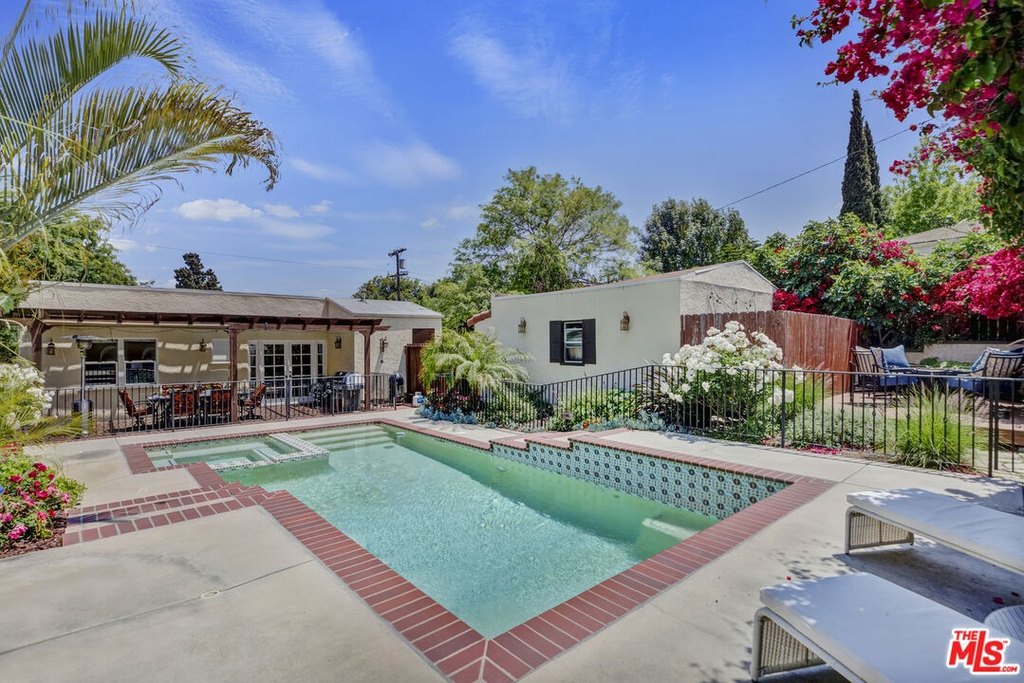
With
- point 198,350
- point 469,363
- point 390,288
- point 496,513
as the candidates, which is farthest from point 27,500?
point 390,288

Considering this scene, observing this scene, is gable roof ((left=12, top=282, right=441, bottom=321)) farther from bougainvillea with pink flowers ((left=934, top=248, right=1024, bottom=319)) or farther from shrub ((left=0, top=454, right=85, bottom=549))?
bougainvillea with pink flowers ((left=934, top=248, right=1024, bottom=319))

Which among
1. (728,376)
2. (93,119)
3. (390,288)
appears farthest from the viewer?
(390,288)

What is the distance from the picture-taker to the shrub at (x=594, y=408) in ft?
33.7

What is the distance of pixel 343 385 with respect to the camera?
14.2 meters

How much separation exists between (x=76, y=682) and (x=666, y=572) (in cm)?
352

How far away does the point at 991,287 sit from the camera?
9727 mm

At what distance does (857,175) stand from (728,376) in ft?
84.1

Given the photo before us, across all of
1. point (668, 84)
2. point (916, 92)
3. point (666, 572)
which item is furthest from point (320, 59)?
point (666, 572)

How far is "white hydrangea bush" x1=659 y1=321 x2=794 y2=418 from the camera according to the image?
841cm

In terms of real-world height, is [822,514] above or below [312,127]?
below

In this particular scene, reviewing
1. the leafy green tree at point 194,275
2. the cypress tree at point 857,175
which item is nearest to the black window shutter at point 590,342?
the cypress tree at point 857,175

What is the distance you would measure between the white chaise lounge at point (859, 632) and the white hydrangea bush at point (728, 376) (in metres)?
6.18

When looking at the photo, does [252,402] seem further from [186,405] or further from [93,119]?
[93,119]

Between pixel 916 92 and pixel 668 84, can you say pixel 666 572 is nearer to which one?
pixel 916 92
